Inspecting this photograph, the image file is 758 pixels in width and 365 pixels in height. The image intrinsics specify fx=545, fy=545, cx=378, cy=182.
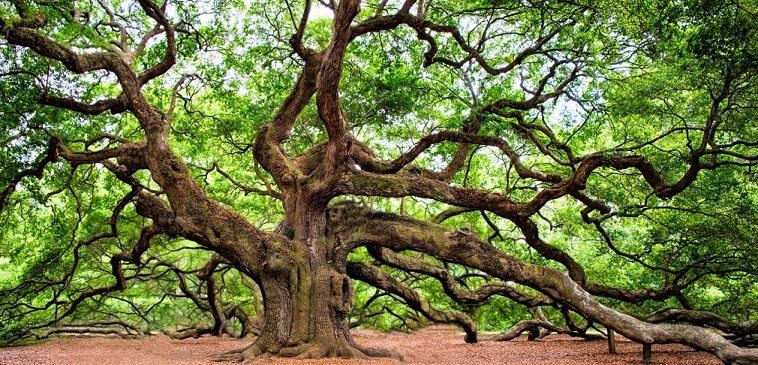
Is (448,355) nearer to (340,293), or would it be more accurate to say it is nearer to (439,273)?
(439,273)

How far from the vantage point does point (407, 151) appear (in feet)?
30.9

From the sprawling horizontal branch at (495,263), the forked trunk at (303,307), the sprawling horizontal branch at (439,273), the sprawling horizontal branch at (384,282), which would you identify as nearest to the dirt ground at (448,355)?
the forked trunk at (303,307)

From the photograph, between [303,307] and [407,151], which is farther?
[407,151]

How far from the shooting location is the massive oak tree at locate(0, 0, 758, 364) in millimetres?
7324

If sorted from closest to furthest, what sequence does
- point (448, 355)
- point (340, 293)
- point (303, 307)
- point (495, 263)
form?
point (303, 307) → point (340, 293) → point (495, 263) → point (448, 355)

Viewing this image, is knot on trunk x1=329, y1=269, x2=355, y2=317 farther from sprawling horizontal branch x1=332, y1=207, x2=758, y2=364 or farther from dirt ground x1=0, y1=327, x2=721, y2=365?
dirt ground x1=0, y1=327, x2=721, y2=365

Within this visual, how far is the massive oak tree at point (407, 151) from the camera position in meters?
7.32

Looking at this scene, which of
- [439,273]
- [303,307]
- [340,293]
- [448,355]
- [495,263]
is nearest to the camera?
[303,307]

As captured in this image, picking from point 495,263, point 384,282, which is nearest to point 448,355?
point 384,282

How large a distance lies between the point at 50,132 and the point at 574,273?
8.89 meters

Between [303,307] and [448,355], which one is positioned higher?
[303,307]

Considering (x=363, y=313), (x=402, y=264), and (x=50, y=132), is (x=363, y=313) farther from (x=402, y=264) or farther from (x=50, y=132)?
(x=50, y=132)

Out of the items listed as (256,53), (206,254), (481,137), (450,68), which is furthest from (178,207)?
(206,254)

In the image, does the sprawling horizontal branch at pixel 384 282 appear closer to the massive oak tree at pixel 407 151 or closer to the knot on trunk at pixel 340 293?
the massive oak tree at pixel 407 151
